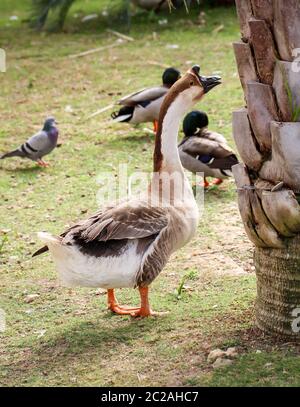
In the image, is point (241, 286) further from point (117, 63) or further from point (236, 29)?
point (236, 29)

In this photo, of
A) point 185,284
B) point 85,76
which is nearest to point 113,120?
point 85,76

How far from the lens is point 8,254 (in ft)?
22.4

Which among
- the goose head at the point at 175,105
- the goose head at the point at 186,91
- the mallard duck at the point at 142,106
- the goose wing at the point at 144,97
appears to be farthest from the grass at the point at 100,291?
the goose head at the point at 186,91

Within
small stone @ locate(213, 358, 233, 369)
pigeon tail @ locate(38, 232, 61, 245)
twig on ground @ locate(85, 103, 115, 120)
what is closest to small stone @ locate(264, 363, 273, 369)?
small stone @ locate(213, 358, 233, 369)

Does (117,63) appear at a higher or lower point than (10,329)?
lower

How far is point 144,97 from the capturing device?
953 centimetres

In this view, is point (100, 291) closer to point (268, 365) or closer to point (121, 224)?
point (121, 224)

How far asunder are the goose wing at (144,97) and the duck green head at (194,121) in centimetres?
131

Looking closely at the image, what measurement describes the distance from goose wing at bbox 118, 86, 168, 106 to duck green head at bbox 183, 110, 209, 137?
1.31m

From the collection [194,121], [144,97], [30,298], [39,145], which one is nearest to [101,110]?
[144,97]

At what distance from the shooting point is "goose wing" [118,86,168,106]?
945cm

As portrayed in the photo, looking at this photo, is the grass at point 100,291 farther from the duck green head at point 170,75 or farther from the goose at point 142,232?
Answer: the duck green head at point 170,75

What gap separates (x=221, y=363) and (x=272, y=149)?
3.77ft

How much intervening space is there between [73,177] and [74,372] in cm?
400
